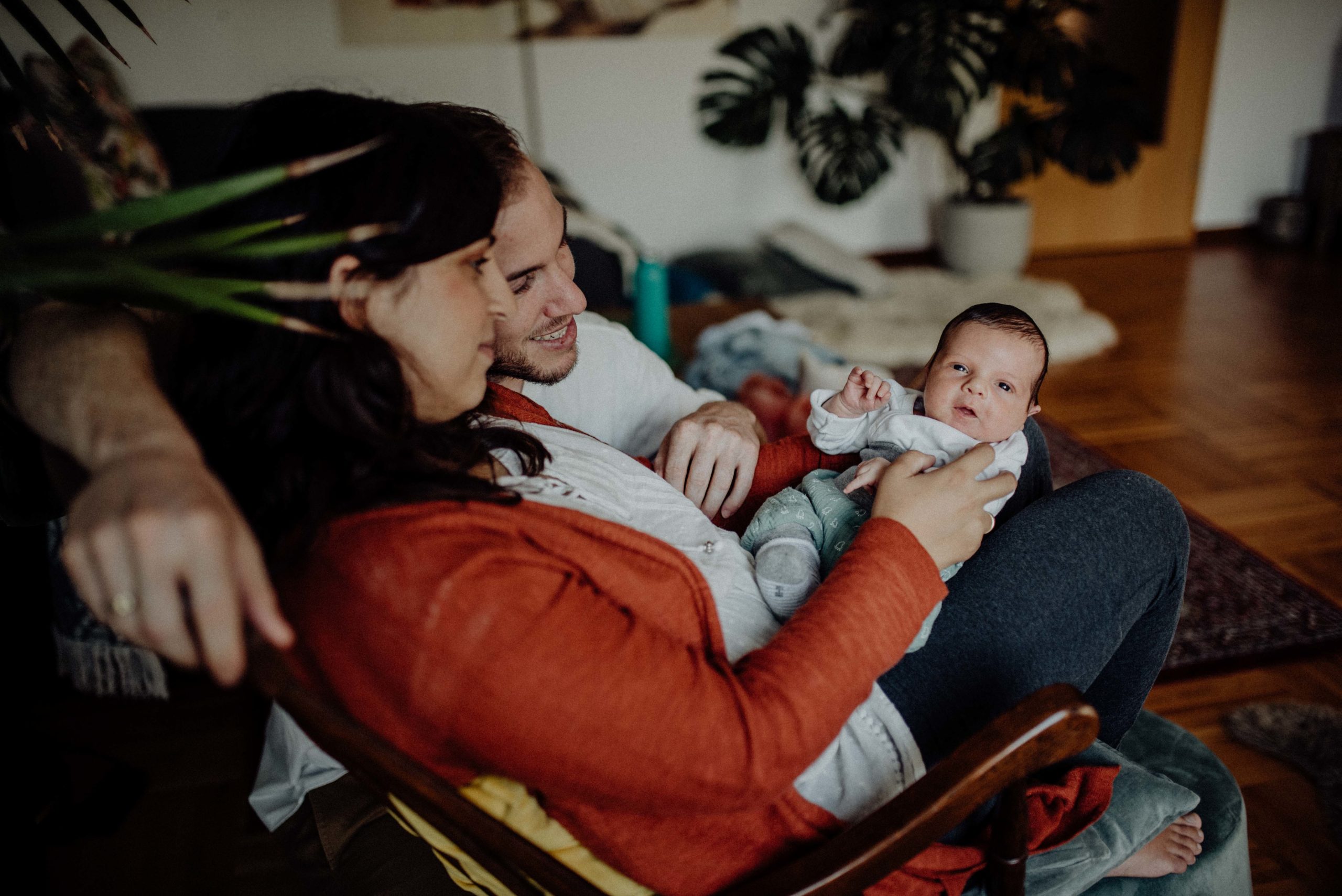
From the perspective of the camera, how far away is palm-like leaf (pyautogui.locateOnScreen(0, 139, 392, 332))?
20.0 inches

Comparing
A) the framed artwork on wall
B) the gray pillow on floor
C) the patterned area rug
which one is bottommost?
the patterned area rug

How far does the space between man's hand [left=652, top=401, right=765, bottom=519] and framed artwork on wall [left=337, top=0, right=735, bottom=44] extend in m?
3.67

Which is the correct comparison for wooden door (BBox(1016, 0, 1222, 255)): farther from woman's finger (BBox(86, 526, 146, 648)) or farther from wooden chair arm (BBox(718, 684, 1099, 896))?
woman's finger (BBox(86, 526, 146, 648))

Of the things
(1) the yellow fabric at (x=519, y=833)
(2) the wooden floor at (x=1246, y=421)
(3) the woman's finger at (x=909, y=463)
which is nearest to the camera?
(1) the yellow fabric at (x=519, y=833)

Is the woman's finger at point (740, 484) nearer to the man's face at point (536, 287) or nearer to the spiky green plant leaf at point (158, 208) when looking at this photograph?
the man's face at point (536, 287)

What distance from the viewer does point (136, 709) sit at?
5.77 feet

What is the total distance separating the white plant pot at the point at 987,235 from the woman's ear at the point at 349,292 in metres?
4.14

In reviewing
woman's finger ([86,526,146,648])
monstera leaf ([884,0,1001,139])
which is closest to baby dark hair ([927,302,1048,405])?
woman's finger ([86,526,146,648])

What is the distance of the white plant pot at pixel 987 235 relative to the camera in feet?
14.1

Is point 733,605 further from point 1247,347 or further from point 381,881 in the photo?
point 1247,347

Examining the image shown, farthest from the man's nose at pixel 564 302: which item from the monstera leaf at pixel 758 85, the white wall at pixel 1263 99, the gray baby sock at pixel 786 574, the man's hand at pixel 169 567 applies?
the white wall at pixel 1263 99

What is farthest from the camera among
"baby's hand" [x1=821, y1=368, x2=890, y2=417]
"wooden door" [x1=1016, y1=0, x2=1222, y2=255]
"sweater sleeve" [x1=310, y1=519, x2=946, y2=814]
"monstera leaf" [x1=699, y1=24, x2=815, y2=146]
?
"wooden door" [x1=1016, y1=0, x2=1222, y2=255]

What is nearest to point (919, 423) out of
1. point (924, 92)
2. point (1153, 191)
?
point (924, 92)

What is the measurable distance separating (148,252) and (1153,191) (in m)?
5.34
